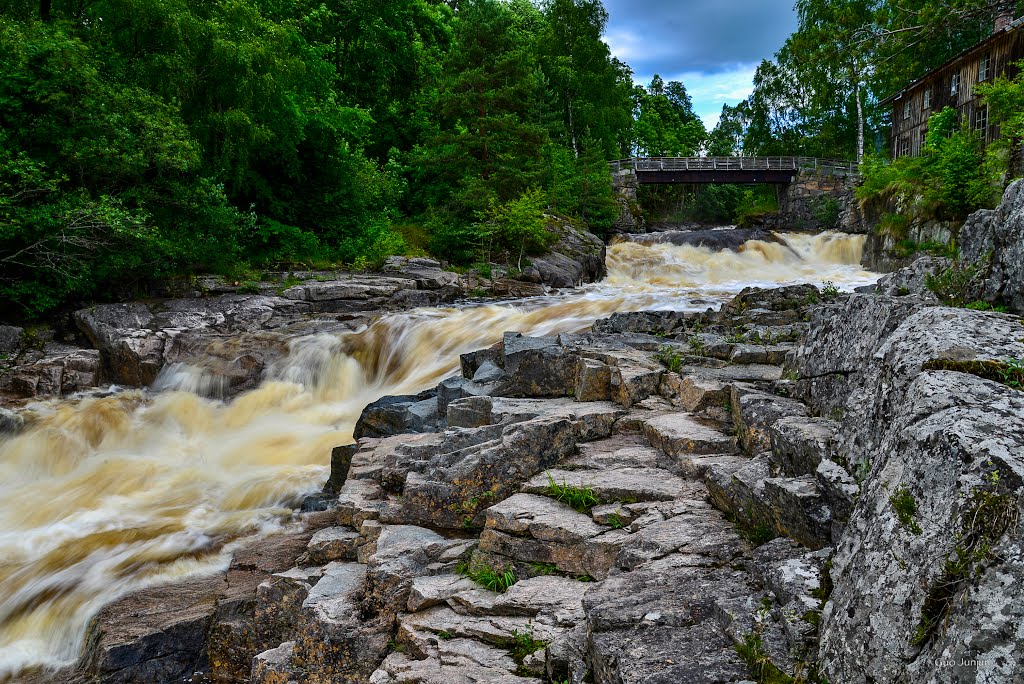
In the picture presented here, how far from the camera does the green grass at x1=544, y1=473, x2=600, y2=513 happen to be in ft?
17.3

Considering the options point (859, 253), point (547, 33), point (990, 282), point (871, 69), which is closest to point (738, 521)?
point (990, 282)

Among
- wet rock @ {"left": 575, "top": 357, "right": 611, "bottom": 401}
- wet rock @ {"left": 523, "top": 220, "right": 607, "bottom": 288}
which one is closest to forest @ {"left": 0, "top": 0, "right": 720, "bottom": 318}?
wet rock @ {"left": 523, "top": 220, "right": 607, "bottom": 288}

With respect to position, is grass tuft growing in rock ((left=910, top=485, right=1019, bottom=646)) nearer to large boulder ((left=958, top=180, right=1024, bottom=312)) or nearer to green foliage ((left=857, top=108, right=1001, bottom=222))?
large boulder ((left=958, top=180, right=1024, bottom=312))

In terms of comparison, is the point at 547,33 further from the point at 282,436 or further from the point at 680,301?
the point at 282,436

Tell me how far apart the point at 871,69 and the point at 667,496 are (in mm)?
11044

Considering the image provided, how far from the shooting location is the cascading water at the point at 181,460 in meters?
6.78

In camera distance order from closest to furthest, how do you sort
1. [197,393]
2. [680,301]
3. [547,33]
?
[197,393] → [680,301] → [547,33]

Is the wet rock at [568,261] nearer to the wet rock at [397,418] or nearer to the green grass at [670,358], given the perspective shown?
the wet rock at [397,418]

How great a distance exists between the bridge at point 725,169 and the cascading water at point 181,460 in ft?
87.5

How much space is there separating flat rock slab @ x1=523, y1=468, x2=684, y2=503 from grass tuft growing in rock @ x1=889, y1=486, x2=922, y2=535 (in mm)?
2506

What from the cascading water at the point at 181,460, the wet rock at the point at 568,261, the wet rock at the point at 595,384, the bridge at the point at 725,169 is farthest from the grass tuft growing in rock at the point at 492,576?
the bridge at the point at 725,169

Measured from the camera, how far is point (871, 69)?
40.5ft

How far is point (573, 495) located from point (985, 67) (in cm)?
Answer: 3479

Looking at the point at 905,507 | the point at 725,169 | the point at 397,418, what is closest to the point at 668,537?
the point at 905,507
